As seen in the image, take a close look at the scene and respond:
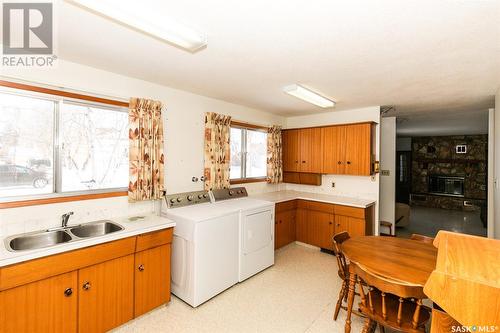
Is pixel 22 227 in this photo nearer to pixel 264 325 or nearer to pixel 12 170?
pixel 12 170

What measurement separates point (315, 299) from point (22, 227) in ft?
9.80

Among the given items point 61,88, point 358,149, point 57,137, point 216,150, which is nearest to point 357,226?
point 358,149

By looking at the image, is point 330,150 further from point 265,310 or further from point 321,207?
point 265,310

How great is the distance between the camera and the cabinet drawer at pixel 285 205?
404 centimetres

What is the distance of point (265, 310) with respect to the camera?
2.54 metres

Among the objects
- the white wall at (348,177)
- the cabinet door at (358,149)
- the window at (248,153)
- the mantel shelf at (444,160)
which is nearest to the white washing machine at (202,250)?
the window at (248,153)

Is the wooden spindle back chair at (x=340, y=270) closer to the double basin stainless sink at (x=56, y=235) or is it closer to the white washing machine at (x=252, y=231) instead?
the white washing machine at (x=252, y=231)

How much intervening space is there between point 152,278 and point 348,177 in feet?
12.0

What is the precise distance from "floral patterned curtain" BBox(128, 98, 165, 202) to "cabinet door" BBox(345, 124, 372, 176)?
307cm

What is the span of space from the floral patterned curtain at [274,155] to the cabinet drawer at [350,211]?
133cm

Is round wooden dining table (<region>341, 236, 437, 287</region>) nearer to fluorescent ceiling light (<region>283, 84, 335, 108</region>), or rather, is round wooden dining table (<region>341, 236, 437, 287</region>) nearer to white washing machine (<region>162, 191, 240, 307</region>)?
white washing machine (<region>162, 191, 240, 307</region>)

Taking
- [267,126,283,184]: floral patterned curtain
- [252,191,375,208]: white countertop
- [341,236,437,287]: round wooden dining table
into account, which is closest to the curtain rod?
[252,191,375,208]: white countertop

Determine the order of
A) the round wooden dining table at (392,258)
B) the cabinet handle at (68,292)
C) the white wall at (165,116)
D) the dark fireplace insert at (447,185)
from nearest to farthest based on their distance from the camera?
the round wooden dining table at (392,258), the cabinet handle at (68,292), the white wall at (165,116), the dark fireplace insert at (447,185)

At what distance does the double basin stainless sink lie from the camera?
78.4 inches
